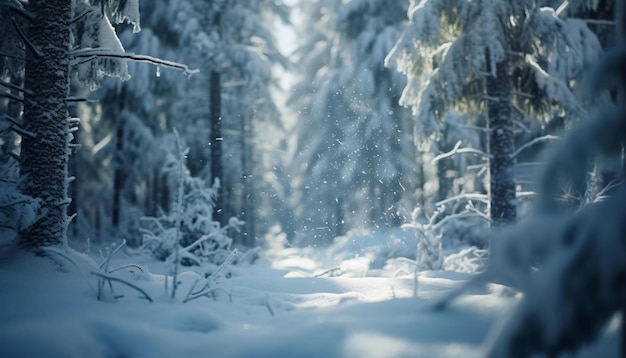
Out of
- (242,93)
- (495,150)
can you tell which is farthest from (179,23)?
(495,150)

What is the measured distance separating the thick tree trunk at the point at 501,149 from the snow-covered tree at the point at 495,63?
2cm

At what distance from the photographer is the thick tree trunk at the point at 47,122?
4691mm

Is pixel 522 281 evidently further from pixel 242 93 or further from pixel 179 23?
pixel 242 93

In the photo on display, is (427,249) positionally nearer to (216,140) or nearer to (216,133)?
(216,140)

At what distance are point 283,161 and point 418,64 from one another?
14.7 meters

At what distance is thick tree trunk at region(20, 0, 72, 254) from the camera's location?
4691mm

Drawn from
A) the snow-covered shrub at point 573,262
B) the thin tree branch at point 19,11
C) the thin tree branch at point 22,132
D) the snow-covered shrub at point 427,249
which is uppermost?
the thin tree branch at point 19,11

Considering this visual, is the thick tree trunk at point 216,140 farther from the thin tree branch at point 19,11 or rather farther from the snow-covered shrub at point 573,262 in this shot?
the snow-covered shrub at point 573,262

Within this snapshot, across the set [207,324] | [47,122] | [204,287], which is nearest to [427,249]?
[204,287]

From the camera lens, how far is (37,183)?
4688 millimetres

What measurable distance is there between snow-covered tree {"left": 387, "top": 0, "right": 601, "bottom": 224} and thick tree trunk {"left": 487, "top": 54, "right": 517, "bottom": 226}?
2 centimetres

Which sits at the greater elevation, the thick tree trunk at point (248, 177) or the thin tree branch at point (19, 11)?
the thin tree branch at point (19, 11)

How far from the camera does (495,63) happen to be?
25.5ft

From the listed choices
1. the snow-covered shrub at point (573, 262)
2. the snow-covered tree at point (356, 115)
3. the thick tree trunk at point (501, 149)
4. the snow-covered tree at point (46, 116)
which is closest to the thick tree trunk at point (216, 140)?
the snow-covered tree at point (356, 115)
